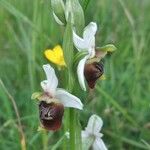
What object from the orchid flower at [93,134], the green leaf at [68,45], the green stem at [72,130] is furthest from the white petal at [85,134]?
the green leaf at [68,45]

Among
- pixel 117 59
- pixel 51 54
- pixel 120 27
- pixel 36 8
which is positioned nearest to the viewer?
pixel 51 54

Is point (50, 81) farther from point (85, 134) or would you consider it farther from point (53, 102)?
point (85, 134)

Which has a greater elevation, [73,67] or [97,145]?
[73,67]

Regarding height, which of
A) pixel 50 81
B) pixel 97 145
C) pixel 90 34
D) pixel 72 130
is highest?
pixel 90 34

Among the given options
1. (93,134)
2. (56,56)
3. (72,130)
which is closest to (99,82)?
(56,56)

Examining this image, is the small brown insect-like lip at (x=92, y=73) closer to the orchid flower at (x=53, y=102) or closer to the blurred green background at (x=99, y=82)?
the orchid flower at (x=53, y=102)

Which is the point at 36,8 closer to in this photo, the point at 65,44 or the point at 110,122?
the point at 110,122

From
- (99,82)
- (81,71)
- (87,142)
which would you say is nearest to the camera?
(81,71)

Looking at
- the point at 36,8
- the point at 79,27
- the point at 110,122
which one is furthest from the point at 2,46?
the point at 79,27
